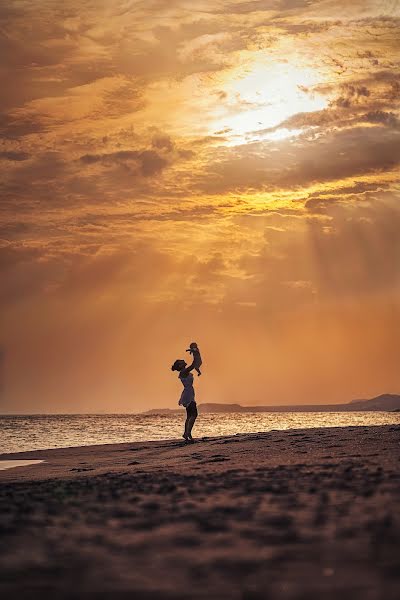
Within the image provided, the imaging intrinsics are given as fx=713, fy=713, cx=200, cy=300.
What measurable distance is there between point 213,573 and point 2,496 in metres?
6.27

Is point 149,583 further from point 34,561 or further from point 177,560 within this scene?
point 34,561

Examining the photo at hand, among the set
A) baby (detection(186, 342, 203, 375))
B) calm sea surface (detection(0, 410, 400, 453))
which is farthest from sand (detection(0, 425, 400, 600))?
calm sea surface (detection(0, 410, 400, 453))

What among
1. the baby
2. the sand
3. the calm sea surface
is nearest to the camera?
the sand

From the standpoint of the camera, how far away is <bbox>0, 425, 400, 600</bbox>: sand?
5.08 m

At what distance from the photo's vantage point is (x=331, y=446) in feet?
57.6

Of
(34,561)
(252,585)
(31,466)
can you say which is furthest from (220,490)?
(31,466)

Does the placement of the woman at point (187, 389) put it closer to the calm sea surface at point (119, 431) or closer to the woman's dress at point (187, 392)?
the woman's dress at point (187, 392)

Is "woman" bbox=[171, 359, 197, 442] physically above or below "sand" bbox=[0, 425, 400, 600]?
above

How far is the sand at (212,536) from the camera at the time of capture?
5.08 m

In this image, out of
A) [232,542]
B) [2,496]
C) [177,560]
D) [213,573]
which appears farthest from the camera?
[2,496]

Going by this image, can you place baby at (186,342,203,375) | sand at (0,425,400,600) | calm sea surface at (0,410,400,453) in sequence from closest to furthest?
sand at (0,425,400,600) → baby at (186,342,203,375) → calm sea surface at (0,410,400,453)

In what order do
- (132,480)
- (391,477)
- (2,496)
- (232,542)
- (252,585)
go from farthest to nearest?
(132,480) → (2,496) → (391,477) → (232,542) → (252,585)

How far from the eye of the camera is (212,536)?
666 cm

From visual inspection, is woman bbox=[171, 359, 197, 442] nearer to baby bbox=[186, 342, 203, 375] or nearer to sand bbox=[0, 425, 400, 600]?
baby bbox=[186, 342, 203, 375]
